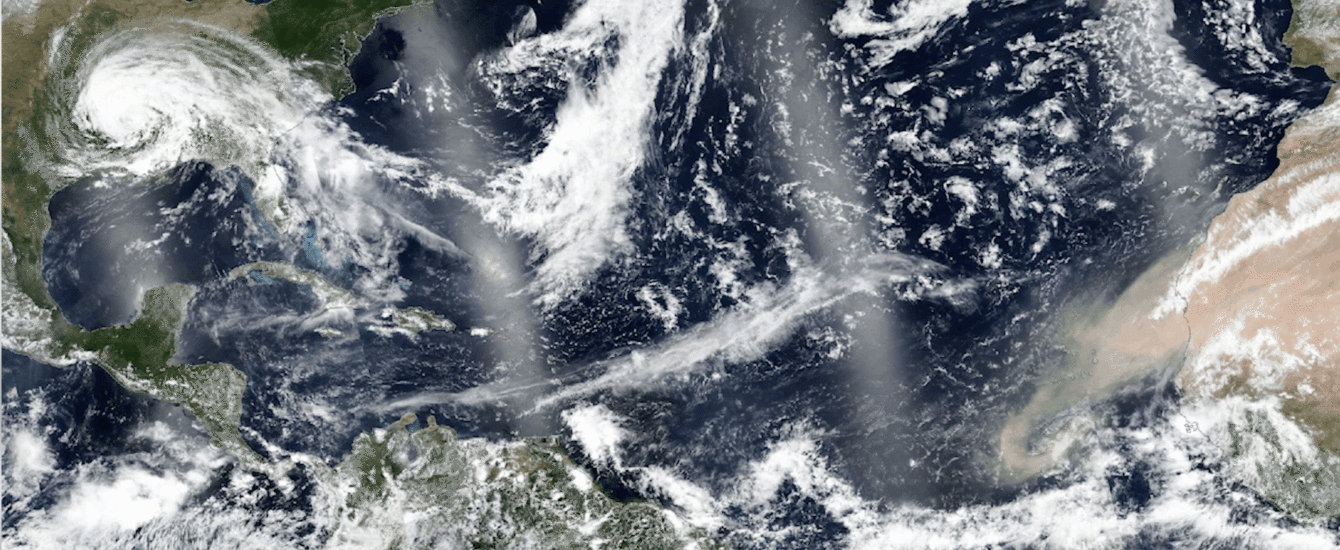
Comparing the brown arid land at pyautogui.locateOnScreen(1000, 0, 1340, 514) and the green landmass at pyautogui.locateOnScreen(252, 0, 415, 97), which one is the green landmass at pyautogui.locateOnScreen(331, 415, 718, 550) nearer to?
the green landmass at pyautogui.locateOnScreen(252, 0, 415, 97)

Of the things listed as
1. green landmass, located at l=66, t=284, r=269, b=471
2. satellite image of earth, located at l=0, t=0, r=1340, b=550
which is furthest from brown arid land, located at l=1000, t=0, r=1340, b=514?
green landmass, located at l=66, t=284, r=269, b=471

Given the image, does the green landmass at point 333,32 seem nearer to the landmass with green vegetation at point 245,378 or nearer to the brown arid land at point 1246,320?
the landmass with green vegetation at point 245,378

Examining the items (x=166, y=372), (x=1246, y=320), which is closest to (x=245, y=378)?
(x=166, y=372)

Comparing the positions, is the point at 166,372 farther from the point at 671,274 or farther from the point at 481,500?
the point at 671,274

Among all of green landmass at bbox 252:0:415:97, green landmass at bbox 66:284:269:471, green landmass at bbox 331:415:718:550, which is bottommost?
green landmass at bbox 331:415:718:550

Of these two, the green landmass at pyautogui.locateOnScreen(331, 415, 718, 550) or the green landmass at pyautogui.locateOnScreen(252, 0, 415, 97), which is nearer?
the green landmass at pyautogui.locateOnScreen(252, 0, 415, 97)

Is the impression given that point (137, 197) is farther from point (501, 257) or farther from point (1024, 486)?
point (1024, 486)

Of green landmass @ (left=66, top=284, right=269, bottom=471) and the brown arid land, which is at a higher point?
green landmass @ (left=66, top=284, right=269, bottom=471)

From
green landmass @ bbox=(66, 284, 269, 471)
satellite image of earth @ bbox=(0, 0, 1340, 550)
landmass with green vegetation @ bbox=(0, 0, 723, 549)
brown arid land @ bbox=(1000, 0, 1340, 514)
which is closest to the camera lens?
satellite image of earth @ bbox=(0, 0, 1340, 550)
